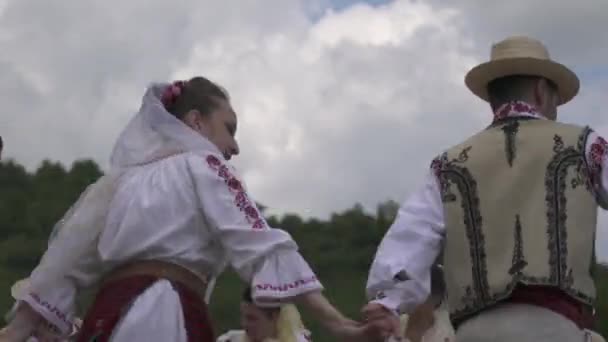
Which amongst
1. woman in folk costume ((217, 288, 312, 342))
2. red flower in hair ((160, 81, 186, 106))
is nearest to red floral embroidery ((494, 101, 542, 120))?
red flower in hair ((160, 81, 186, 106))

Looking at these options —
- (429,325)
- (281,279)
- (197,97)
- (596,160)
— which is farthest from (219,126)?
(429,325)

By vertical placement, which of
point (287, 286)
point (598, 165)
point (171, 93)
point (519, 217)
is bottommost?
point (287, 286)

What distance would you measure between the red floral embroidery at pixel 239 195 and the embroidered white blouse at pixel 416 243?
1.27ft

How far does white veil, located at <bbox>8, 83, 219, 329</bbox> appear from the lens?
3.85 meters

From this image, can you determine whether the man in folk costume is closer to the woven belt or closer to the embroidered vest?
the embroidered vest

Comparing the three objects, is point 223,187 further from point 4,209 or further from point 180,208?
point 4,209

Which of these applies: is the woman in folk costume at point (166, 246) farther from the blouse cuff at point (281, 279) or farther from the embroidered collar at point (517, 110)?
the embroidered collar at point (517, 110)

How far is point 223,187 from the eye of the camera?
3.72m

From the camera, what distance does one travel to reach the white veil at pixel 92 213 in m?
3.85

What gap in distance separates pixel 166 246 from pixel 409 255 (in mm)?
698

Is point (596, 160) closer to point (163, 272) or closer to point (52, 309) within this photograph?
point (163, 272)

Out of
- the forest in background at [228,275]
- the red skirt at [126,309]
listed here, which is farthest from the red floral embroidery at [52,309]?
the forest in background at [228,275]

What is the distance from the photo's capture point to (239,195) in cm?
373

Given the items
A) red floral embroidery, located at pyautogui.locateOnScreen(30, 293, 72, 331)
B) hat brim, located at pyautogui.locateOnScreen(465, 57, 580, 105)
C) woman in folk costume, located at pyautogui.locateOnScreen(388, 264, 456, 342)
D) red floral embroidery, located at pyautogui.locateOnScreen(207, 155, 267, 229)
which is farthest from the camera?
woman in folk costume, located at pyautogui.locateOnScreen(388, 264, 456, 342)
